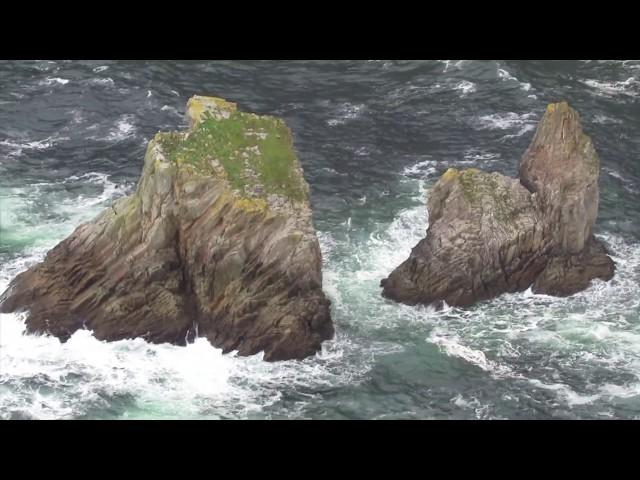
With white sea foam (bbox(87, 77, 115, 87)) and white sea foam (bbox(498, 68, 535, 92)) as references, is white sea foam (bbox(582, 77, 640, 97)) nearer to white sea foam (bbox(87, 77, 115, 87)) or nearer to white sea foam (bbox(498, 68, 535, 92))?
white sea foam (bbox(498, 68, 535, 92))

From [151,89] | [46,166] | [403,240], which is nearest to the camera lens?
[403,240]

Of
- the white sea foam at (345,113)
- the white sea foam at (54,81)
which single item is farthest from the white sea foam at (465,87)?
the white sea foam at (54,81)

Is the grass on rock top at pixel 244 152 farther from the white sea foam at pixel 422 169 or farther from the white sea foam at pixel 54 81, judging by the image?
the white sea foam at pixel 54 81

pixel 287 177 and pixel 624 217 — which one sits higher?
pixel 287 177

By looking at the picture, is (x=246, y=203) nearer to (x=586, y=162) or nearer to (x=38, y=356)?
(x=38, y=356)

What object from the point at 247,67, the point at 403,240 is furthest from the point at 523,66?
the point at 403,240

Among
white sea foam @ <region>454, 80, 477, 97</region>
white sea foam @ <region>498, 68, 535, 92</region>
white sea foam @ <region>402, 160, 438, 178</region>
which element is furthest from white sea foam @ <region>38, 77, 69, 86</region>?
white sea foam @ <region>498, 68, 535, 92</region>

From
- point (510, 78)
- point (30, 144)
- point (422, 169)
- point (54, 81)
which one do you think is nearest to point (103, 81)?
point (54, 81)

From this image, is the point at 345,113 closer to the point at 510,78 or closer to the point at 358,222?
the point at 510,78
